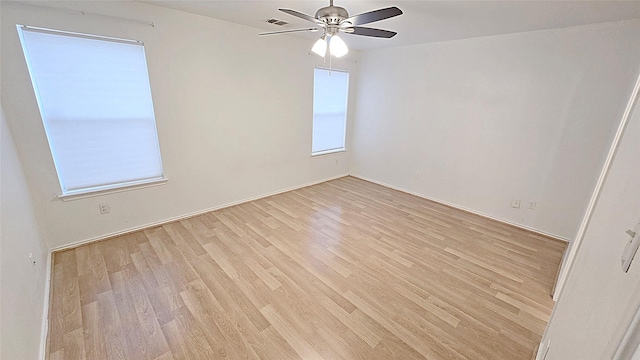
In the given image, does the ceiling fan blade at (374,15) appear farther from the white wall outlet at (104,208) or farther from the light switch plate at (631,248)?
the white wall outlet at (104,208)

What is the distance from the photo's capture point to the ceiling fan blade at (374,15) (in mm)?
1536

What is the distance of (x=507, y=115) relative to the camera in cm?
318

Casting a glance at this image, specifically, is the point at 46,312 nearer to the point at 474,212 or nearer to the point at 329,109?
the point at 329,109

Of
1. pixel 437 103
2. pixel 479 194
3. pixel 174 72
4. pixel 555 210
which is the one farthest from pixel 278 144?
pixel 555 210

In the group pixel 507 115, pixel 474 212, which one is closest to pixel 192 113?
pixel 507 115

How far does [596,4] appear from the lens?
2020 millimetres

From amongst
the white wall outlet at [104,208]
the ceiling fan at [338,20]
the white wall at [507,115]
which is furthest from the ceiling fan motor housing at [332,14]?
the white wall outlet at [104,208]

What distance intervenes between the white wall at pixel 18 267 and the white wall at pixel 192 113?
0.28m

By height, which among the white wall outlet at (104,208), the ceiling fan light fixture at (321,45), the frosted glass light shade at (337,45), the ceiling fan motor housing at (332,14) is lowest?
the white wall outlet at (104,208)

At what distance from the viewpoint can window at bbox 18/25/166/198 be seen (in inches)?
84.6

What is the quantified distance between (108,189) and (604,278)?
3667 millimetres

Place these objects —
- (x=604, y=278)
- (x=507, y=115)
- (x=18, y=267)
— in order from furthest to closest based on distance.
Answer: (x=507, y=115) < (x=18, y=267) < (x=604, y=278)

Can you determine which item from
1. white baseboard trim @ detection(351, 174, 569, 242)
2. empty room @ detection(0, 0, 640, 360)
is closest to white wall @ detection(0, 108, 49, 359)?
empty room @ detection(0, 0, 640, 360)

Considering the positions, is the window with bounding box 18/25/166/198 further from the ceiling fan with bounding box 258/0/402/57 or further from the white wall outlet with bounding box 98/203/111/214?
the ceiling fan with bounding box 258/0/402/57
